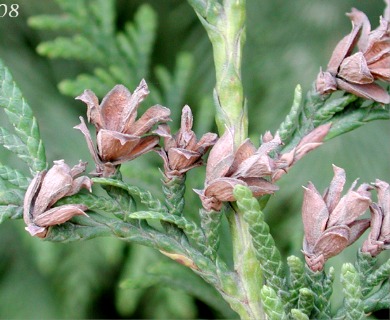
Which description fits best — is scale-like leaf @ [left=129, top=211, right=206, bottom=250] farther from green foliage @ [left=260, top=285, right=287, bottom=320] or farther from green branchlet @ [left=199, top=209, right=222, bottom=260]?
green foliage @ [left=260, top=285, right=287, bottom=320]

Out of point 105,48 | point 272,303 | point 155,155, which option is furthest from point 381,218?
point 155,155

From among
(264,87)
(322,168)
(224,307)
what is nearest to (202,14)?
(224,307)

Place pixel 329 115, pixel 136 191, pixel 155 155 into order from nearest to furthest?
pixel 136 191 < pixel 329 115 < pixel 155 155

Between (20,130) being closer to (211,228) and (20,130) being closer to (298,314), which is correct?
(211,228)

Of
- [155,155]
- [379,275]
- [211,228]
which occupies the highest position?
[211,228]

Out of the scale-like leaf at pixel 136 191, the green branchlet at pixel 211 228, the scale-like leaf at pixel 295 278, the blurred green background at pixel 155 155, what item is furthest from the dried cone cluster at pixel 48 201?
the blurred green background at pixel 155 155

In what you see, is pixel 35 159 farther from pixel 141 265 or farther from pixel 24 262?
pixel 24 262
